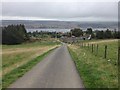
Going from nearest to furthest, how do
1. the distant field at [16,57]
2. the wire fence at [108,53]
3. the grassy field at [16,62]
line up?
1. the grassy field at [16,62]
2. the distant field at [16,57]
3. the wire fence at [108,53]

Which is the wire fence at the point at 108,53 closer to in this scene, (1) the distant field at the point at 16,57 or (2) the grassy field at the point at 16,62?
(2) the grassy field at the point at 16,62

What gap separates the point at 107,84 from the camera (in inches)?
473

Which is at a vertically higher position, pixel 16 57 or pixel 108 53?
pixel 108 53

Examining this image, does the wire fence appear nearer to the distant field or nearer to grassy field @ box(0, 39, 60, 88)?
grassy field @ box(0, 39, 60, 88)

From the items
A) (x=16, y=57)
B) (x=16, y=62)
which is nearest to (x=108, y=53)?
(x=16, y=62)

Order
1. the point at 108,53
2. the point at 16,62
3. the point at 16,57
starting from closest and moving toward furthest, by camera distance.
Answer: the point at 16,62 < the point at 108,53 < the point at 16,57

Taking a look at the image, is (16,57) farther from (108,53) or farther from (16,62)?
(108,53)

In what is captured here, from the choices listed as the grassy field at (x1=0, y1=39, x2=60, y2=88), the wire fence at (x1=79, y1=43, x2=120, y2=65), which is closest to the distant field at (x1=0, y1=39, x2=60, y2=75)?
the grassy field at (x1=0, y1=39, x2=60, y2=88)

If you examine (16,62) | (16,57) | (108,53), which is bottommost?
(16,57)

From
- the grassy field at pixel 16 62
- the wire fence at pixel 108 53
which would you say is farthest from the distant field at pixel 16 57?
the wire fence at pixel 108 53

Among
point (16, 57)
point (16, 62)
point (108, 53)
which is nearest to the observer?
point (16, 62)

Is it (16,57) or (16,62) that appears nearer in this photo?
(16,62)

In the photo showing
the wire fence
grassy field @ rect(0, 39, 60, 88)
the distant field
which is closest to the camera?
grassy field @ rect(0, 39, 60, 88)

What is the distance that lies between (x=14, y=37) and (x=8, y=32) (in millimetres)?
5153
